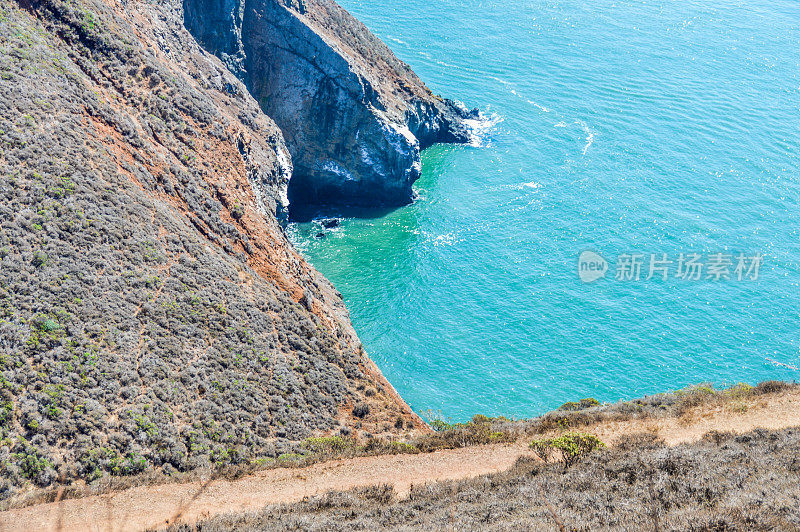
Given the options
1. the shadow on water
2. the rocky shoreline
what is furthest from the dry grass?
the shadow on water

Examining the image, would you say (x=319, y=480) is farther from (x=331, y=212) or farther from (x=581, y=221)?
(x=581, y=221)

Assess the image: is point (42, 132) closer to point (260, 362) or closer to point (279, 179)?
point (260, 362)

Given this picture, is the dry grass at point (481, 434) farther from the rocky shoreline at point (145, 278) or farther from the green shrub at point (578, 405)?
the green shrub at point (578, 405)

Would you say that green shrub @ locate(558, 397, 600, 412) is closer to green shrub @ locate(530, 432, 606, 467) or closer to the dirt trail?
the dirt trail

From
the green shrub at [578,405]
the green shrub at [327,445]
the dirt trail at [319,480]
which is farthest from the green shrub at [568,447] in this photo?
the green shrub at [578,405]

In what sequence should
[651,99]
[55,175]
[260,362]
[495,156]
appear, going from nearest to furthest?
[55,175], [260,362], [495,156], [651,99]

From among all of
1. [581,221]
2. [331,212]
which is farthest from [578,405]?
[331,212]


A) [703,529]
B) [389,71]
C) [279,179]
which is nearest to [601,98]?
[389,71]
